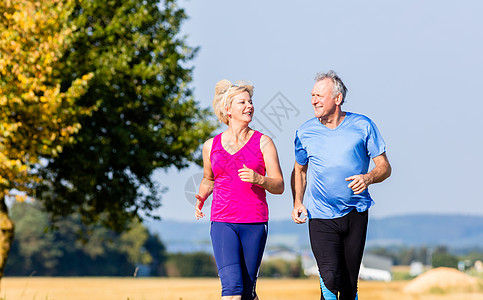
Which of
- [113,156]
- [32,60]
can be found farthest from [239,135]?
[113,156]

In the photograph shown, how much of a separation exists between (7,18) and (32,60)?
182 cm

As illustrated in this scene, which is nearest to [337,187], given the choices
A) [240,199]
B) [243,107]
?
[240,199]

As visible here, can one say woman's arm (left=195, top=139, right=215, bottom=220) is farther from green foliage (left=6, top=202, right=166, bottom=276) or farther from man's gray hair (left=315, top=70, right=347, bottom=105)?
green foliage (left=6, top=202, right=166, bottom=276)

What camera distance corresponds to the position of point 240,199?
664 cm

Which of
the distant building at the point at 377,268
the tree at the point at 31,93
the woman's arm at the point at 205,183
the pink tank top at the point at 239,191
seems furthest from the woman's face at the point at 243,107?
the distant building at the point at 377,268

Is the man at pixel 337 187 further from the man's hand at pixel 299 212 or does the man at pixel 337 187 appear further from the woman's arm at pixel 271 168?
the woman's arm at pixel 271 168

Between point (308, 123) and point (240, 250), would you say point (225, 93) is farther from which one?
point (240, 250)

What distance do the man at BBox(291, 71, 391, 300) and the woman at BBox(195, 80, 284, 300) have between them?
26.6 inches

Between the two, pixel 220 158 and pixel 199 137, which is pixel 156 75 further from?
pixel 220 158

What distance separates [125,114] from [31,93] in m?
5.18

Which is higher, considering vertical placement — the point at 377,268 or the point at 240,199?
the point at 240,199

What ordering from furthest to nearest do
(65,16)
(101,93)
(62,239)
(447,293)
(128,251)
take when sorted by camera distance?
(128,251), (62,239), (447,293), (101,93), (65,16)

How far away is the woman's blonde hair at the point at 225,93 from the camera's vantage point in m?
6.84

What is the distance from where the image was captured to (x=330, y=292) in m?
7.19
